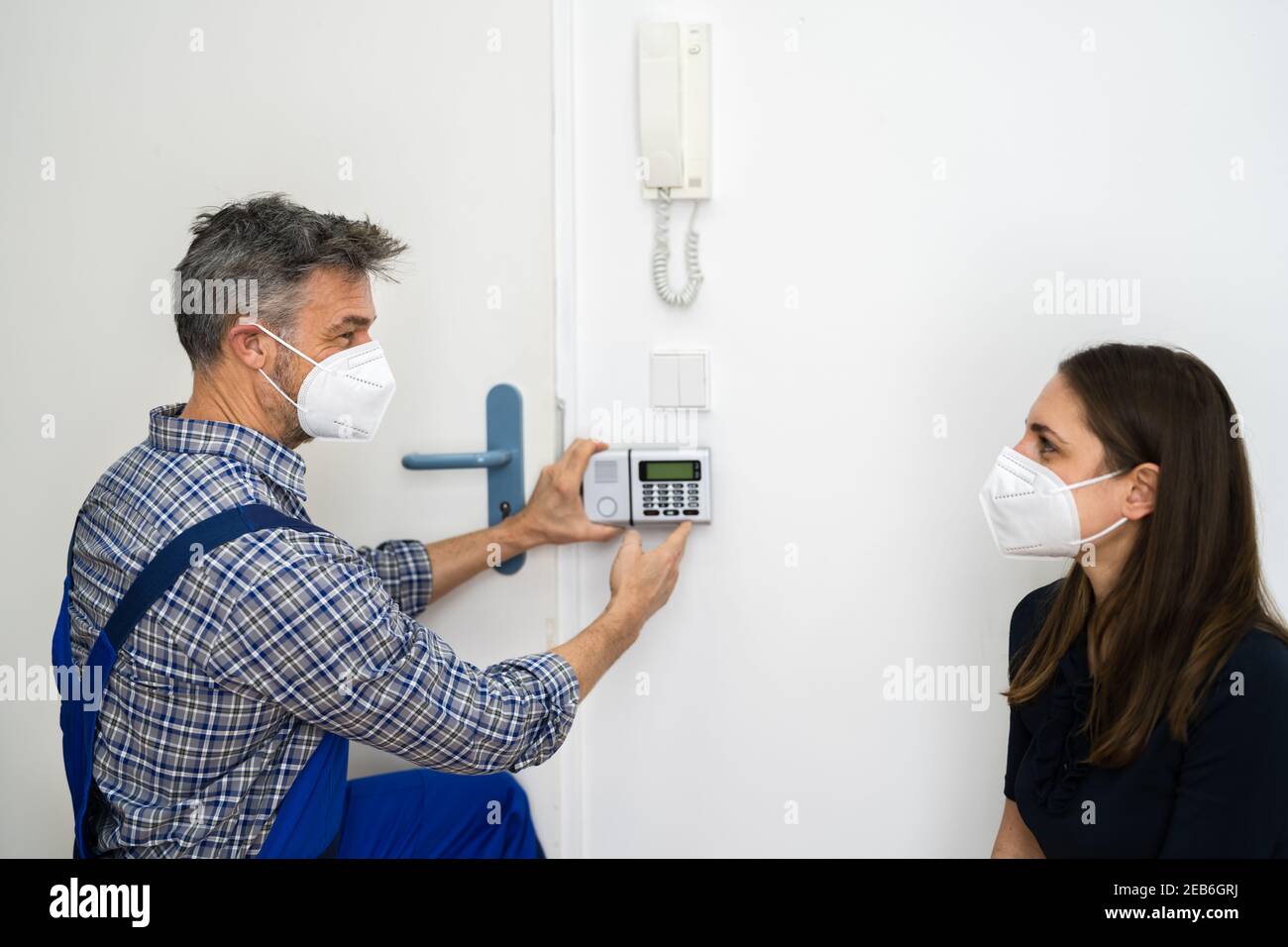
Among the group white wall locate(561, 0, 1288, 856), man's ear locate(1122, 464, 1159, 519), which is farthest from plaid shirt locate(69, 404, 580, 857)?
man's ear locate(1122, 464, 1159, 519)

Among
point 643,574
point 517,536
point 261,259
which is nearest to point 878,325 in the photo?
point 643,574

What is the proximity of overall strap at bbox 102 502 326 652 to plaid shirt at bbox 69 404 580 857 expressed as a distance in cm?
1

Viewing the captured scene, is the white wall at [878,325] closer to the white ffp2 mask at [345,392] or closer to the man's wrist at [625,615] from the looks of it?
the man's wrist at [625,615]

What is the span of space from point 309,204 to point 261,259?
0.37 meters

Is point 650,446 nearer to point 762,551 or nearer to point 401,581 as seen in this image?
point 762,551

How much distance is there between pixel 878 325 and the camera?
145 cm

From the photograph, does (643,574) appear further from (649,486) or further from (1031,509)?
(1031,509)

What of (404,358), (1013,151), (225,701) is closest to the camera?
(225,701)

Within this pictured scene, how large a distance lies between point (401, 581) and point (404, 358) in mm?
356

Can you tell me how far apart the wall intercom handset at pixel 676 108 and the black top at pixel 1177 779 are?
853 millimetres

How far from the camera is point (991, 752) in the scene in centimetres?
149

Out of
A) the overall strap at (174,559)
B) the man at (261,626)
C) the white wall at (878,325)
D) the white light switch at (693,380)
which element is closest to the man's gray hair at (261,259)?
the man at (261,626)

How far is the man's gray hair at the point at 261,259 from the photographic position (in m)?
1.20
